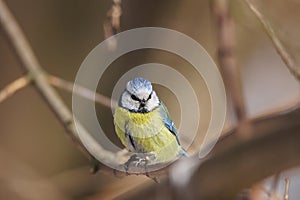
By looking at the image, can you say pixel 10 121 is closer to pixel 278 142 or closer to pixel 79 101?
pixel 79 101

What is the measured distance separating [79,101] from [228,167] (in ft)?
4.85

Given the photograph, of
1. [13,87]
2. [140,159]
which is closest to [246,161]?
[140,159]

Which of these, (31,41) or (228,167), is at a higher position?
(31,41)

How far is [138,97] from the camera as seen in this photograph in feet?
2.95

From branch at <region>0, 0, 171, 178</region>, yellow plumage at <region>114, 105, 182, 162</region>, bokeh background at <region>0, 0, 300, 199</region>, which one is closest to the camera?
yellow plumage at <region>114, 105, 182, 162</region>

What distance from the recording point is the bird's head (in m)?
0.88

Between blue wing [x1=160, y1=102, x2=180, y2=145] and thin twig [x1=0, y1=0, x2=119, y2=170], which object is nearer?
blue wing [x1=160, y1=102, x2=180, y2=145]

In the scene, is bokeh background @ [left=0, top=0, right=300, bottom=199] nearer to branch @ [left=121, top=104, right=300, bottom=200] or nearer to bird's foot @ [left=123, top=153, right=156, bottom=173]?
bird's foot @ [left=123, top=153, right=156, bottom=173]

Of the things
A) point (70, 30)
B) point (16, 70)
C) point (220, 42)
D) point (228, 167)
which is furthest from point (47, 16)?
point (228, 167)

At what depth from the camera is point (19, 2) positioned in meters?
1.80

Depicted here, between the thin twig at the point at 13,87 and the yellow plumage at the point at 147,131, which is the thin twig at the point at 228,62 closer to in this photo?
the yellow plumage at the point at 147,131

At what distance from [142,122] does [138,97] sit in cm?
4

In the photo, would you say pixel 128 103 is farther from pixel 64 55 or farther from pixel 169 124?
pixel 64 55

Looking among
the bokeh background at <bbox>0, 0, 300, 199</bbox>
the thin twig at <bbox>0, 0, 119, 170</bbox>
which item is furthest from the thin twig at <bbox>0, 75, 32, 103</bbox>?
the bokeh background at <bbox>0, 0, 300, 199</bbox>
